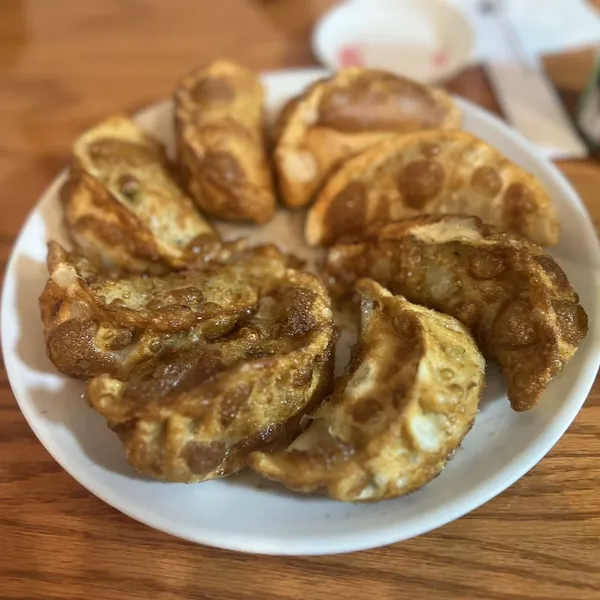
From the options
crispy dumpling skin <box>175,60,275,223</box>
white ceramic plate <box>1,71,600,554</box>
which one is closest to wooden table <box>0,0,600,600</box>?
white ceramic plate <box>1,71,600,554</box>

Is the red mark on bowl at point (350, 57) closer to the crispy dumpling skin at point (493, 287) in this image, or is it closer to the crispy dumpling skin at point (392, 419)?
the crispy dumpling skin at point (493, 287)

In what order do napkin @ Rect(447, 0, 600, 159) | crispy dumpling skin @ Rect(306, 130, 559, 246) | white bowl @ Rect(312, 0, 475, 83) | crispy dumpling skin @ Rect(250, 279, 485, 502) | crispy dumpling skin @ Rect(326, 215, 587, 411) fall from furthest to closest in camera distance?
white bowl @ Rect(312, 0, 475, 83) < napkin @ Rect(447, 0, 600, 159) < crispy dumpling skin @ Rect(306, 130, 559, 246) < crispy dumpling skin @ Rect(326, 215, 587, 411) < crispy dumpling skin @ Rect(250, 279, 485, 502)

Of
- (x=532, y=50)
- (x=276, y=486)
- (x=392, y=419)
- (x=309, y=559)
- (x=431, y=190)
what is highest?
(x=532, y=50)

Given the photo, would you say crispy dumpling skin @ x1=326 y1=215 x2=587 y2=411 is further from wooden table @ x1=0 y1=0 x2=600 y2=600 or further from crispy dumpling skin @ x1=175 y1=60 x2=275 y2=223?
crispy dumpling skin @ x1=175 y1=60 x2=275 y2=223

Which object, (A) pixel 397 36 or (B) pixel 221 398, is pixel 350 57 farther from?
(B) pixel 221 398

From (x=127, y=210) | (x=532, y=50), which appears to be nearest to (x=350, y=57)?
(x=532, y=50)

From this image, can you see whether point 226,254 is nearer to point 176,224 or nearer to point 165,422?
point 176,224
